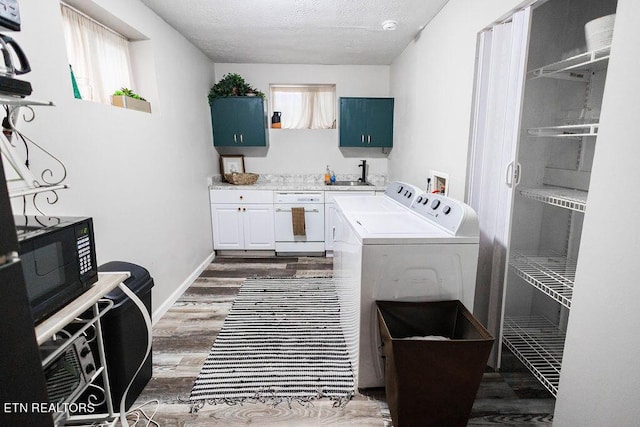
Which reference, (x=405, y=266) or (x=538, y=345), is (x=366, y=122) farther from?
(x=538, y=345)

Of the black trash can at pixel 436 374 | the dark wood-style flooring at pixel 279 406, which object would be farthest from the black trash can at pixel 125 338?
the black trash can at pixel 436 374

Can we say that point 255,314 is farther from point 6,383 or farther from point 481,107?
point 481,107

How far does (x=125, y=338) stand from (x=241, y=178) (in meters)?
2.61

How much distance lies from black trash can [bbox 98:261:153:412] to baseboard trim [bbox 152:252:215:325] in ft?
2.53

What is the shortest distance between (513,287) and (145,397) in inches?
93.0

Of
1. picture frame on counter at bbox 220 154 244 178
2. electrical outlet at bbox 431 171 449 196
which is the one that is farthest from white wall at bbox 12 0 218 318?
electrical outlet at bbox 431 171 449 196

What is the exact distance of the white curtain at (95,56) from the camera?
6.24 feet

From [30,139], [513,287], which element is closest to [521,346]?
[513,287]

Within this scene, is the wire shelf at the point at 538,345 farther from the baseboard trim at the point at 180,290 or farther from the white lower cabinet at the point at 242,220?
the white lower cabinet at the point at 242,220

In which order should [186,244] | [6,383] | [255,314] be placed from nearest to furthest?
[6,383]
[255,314]
[186,244]

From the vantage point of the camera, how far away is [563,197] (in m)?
1.49

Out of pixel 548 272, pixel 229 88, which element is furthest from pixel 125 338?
pixel 229 88

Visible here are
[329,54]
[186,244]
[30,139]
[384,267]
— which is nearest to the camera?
[30,139]

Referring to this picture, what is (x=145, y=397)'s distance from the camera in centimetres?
173
